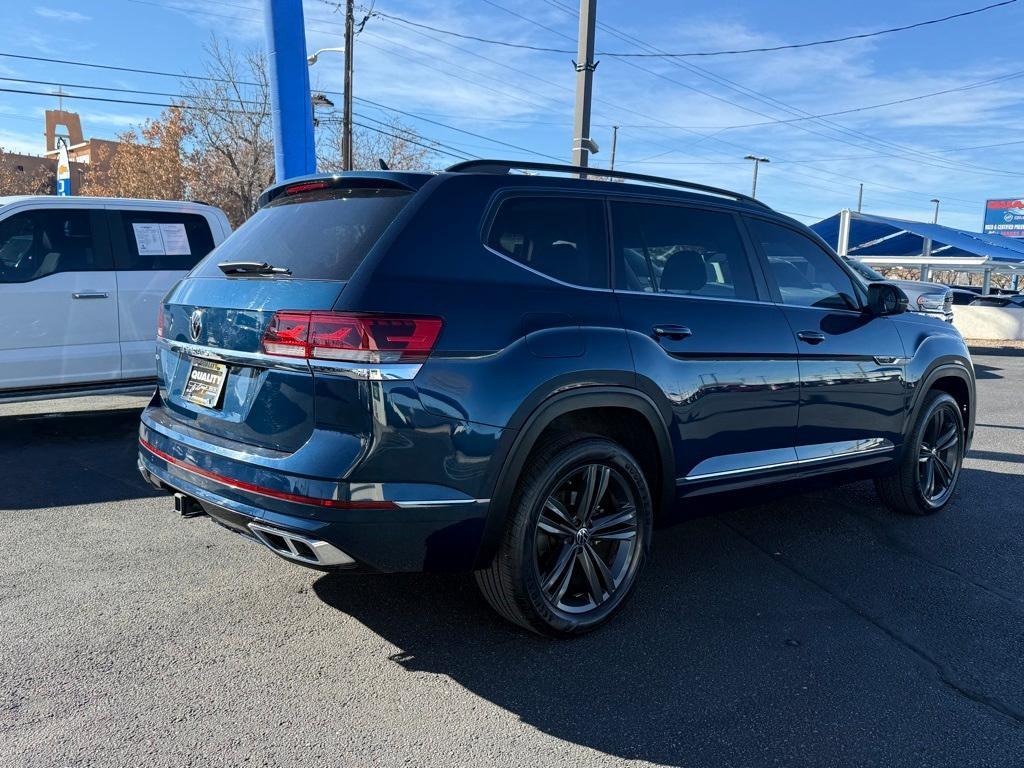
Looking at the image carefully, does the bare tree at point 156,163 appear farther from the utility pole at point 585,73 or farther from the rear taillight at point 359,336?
the rear taillight at point 359,336

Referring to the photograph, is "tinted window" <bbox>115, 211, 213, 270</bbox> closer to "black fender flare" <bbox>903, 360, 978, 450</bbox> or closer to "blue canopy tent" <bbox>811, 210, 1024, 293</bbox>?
"black fender flare" <bbox>903, 360, 978, 450</bbox>

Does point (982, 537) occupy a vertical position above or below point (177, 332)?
below

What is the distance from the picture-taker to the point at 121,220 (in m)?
7.07

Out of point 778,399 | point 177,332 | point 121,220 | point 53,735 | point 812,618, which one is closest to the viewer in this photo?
point 53,735

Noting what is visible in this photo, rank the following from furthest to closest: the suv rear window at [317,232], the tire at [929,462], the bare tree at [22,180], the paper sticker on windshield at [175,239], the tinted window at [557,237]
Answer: the bare tree at [22,180]
the paper sticker on windshield at [175,239]
the tire at [929,462]
the tinted window at [557,237]
the suv rear window at [317,232]

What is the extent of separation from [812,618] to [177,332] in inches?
122

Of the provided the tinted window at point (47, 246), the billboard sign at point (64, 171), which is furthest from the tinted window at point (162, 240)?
the billboard sign at point (64, 171)

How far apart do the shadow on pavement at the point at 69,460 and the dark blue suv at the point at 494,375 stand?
209 cm

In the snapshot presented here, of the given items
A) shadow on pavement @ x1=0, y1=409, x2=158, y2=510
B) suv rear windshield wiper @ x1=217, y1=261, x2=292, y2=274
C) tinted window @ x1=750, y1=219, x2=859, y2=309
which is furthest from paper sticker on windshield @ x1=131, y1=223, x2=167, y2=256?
tinted window @ x1=750, y1=219, x2=859, y2=309

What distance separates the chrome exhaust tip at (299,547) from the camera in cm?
277

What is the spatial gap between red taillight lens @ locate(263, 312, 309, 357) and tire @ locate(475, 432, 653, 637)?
980 mm

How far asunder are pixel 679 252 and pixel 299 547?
219 centimetres

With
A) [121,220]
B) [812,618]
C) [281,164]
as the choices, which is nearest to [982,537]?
[812,618]

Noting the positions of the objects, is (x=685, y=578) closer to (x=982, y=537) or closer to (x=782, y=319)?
(x=782, y=319)
